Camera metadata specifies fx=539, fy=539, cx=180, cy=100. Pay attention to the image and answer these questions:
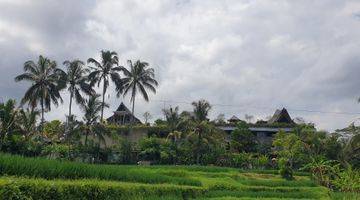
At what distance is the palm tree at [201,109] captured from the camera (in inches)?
2509

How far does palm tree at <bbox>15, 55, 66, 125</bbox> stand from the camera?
58469 millimetres

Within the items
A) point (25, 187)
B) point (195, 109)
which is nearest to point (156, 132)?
point (195, 109)

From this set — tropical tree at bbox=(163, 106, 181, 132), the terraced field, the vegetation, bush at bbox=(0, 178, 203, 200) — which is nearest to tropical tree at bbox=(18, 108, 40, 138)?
the vegetation

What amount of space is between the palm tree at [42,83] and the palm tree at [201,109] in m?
15.9

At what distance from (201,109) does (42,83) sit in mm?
18537

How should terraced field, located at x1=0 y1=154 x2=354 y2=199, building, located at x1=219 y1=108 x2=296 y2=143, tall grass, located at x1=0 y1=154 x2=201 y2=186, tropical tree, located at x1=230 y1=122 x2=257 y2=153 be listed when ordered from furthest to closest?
building, located at x1=219 y1=108 x2=296 y2=143 → tropical tree, located at x1=230 y1=122 x2=257 y2=153 → tall grass, located at x1=0 y1=154 x2=201 y2=186 → terraced field, located at x1=0 y1=154 x2=354 y2=199

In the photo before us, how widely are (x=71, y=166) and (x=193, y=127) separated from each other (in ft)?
140

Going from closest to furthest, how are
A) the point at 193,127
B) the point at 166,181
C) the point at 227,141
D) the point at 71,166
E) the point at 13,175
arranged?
the point at 13,175, the point at 71,166, the point at 166,181, the point at 193,127, the point at 227,141

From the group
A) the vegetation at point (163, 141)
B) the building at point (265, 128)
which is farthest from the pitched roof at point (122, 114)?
the building at point (265, 128)

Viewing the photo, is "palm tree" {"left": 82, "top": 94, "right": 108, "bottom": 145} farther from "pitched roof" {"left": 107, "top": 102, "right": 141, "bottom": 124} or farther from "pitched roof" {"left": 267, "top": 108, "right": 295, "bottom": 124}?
"pitched roof" {"left": 267, "top": 108, "right": 295, "bottom": 124}

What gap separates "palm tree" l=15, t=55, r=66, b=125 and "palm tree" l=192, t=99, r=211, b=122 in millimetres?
15887

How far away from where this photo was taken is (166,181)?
32000 millimetres

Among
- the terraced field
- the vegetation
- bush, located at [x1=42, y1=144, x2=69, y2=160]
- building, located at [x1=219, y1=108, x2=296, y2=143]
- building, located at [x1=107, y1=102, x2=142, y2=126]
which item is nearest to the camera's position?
the terraced field

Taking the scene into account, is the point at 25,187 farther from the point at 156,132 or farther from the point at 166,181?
the point at 156,132
